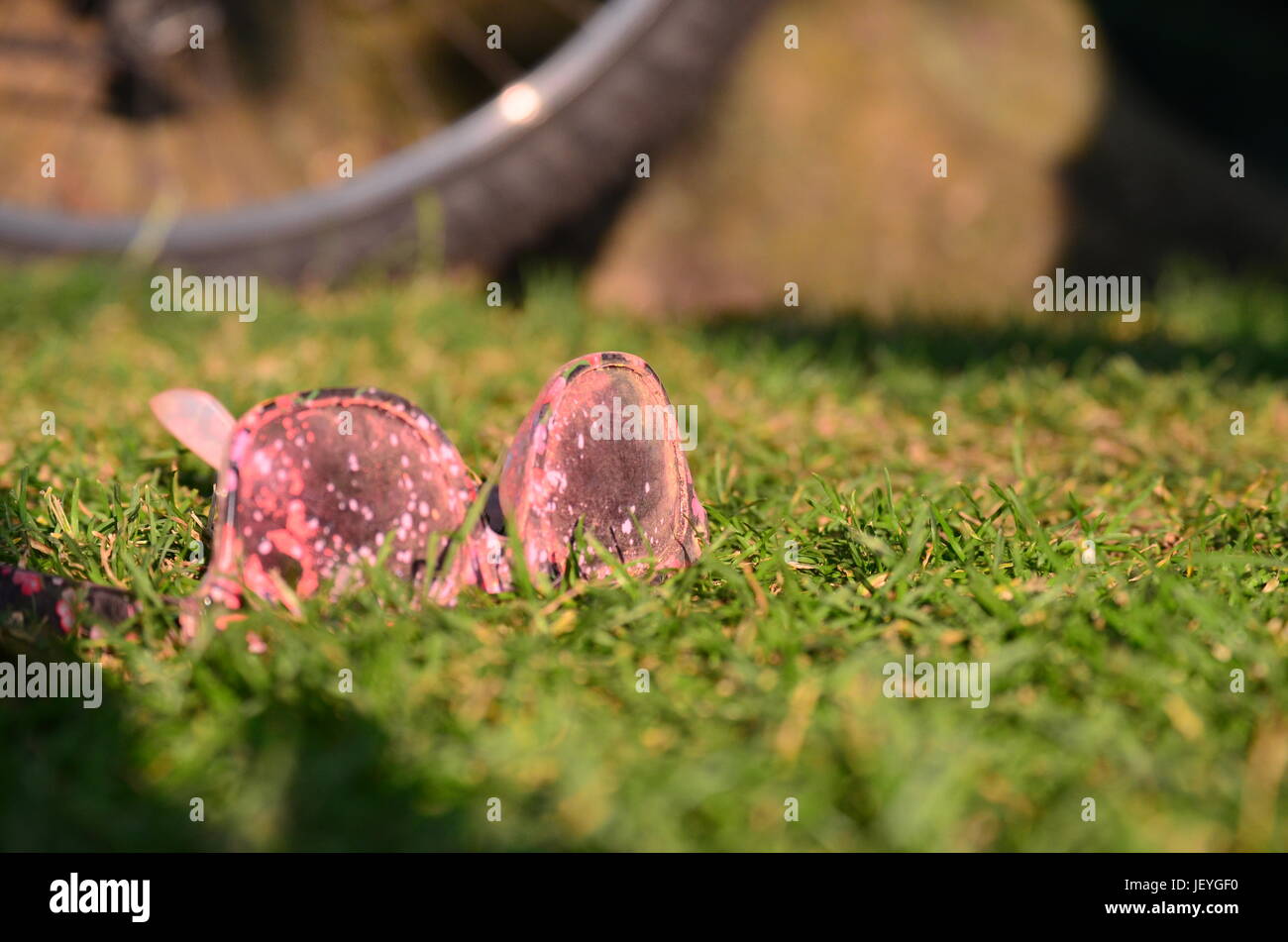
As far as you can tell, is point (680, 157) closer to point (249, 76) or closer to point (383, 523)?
point (249, 76)

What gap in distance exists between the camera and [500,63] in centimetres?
285

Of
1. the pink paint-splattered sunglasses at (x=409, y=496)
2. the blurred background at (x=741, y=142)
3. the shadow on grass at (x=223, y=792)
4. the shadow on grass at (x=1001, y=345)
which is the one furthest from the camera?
the blurred background at (x=741, y=142)

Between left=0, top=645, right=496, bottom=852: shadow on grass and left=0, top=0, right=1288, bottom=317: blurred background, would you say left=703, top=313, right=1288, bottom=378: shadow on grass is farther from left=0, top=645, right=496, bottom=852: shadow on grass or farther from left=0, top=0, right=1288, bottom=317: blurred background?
left=0, top=645, right=496, bottom=852: shadow on grass

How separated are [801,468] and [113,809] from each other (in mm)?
1018

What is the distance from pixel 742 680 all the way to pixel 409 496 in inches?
13.8

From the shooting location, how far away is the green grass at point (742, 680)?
2.59ft

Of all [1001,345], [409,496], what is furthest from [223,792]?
[1001,345]

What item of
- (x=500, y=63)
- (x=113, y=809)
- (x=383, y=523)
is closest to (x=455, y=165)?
(x=500, y=63)

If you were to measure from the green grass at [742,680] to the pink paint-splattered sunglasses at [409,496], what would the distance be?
0.04 metres

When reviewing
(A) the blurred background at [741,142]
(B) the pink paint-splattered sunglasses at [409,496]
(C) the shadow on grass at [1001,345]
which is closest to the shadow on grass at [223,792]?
(B) the pink paint-splattered sunglasses at [409,496]

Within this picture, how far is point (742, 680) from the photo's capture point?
3.10 ft

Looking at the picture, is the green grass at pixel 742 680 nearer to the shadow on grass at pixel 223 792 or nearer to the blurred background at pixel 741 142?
the shadow on grass at pixel 223 792

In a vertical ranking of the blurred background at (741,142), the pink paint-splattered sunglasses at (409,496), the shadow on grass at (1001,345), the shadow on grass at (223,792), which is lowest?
the shadow on grass at (223,792)
